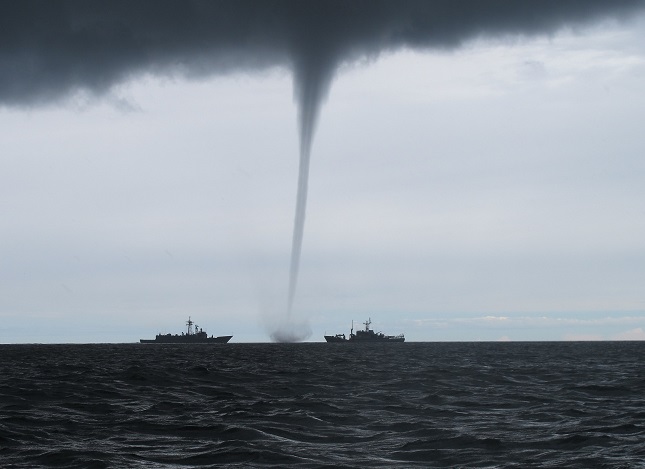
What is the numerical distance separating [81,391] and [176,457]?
20.1m

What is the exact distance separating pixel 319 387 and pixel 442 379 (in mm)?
9820

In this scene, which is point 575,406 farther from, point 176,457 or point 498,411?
point 176,457

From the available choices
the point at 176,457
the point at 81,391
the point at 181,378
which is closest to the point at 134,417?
the point at 176,457

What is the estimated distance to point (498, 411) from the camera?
29.8 metres

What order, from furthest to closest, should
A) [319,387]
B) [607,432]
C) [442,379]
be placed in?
[442,379], [319,387], [607,432]

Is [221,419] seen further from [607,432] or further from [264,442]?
[607,432]

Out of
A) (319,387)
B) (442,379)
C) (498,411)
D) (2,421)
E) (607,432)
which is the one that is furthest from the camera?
(442,379)

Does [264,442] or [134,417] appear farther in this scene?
[134,417]

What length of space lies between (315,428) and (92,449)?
24.1 feet

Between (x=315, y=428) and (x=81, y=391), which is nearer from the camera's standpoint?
(x=315, y=428)

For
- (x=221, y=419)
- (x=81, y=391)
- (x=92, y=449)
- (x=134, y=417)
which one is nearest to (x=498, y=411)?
(x=221, y=419)

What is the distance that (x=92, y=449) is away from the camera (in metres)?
20.7

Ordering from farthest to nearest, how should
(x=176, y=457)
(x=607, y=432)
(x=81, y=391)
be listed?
(x=81, y=391) < (x=607, y=432) < (x=176, y=457)

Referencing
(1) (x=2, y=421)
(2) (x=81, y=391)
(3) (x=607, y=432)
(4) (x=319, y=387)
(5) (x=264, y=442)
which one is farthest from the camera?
(4) (x=319, y=387)
